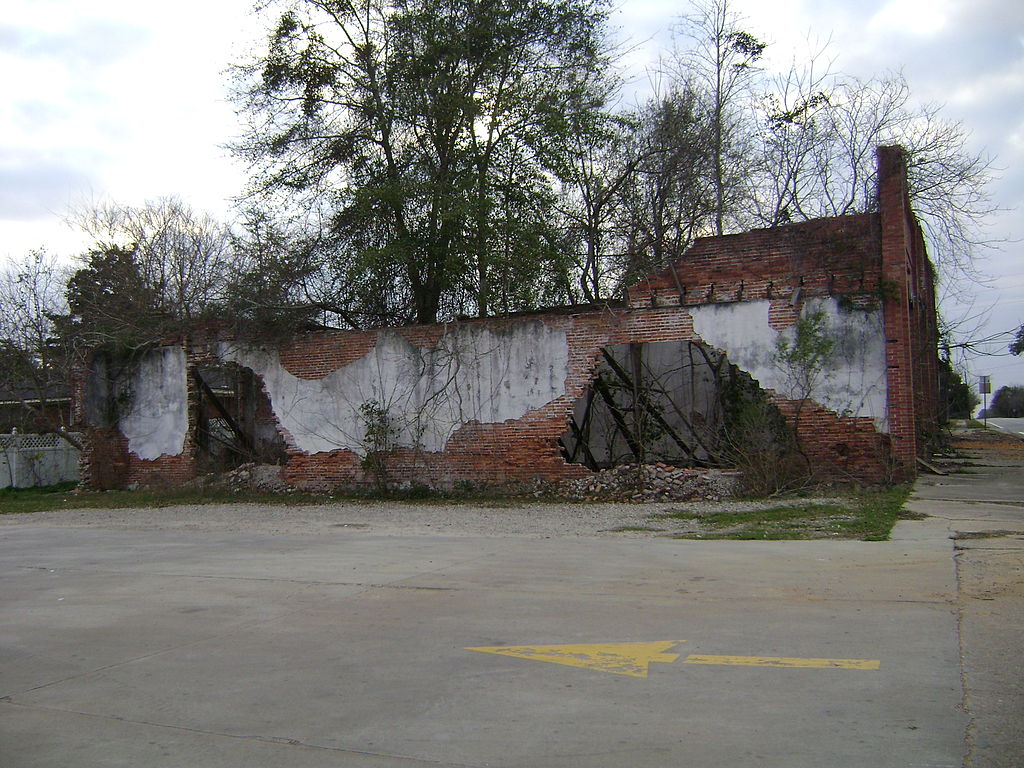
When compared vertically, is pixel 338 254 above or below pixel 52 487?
above

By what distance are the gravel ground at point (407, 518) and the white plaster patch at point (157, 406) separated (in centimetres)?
277

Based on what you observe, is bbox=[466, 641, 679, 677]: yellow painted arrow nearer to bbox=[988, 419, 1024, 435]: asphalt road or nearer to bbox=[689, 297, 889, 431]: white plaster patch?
bbox=[689, 297, 889, 431]: white plaster patch

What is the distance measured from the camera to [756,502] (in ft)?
45.8

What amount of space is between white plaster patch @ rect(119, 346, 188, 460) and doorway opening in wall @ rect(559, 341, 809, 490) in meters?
8.97

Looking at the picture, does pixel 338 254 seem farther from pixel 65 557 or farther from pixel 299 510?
pixel 65 557

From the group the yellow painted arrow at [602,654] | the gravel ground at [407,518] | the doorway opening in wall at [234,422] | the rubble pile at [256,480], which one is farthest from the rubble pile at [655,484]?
the yellow painted arrow at [602,654]

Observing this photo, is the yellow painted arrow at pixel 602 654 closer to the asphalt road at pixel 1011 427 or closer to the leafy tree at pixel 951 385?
the leafy tree at pixel 951 385

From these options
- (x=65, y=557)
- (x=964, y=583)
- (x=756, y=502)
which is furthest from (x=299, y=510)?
(x=964, y=583)

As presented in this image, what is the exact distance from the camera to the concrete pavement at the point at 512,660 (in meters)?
4.34

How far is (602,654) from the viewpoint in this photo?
5832mm

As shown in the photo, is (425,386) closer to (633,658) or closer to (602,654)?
(602,654)

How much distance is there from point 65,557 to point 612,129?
1661 centimetres

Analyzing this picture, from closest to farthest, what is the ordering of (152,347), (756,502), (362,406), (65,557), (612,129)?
(65,557), (756,502), (362,406), (152,347), (612,129)

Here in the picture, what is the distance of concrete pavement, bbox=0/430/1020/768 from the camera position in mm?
4340
